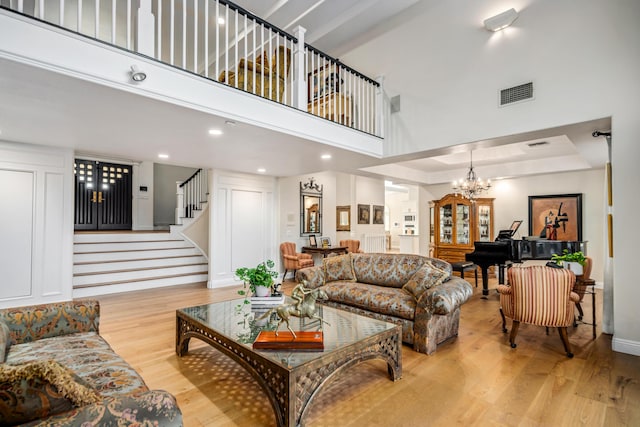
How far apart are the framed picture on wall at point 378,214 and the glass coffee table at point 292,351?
270 inches

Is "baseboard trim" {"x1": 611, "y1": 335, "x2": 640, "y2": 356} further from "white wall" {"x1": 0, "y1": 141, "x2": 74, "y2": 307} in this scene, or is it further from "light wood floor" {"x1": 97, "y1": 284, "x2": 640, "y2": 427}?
"white wall" {"x1": 0, "y1": 141, "x2": 74, "y2": 307}

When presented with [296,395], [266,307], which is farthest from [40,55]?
[296,395]

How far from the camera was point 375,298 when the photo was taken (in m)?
3.58

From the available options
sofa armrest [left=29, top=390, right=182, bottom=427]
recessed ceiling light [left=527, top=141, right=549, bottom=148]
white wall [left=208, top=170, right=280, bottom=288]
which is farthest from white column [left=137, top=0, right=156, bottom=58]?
recessed ceiling light [left=527, top=141, right=549, bottom=148]

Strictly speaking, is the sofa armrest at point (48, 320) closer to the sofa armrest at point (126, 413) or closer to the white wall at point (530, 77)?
the sofa armrest at point (126, 413)

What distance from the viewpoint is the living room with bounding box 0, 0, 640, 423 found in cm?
322

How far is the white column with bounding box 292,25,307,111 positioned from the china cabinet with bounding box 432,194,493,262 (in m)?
5.46

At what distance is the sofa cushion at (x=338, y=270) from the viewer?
4.41m

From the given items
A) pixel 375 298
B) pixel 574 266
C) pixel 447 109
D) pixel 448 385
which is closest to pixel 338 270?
pixel 375 298

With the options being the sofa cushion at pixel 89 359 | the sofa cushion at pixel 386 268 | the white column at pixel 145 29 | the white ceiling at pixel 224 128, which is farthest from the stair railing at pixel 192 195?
the sofa cushion at pixel 89 359

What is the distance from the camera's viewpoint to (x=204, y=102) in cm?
313

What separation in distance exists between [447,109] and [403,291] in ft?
8.64

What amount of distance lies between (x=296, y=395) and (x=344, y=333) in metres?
0.67

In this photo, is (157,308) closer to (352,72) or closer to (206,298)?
(206,298)
